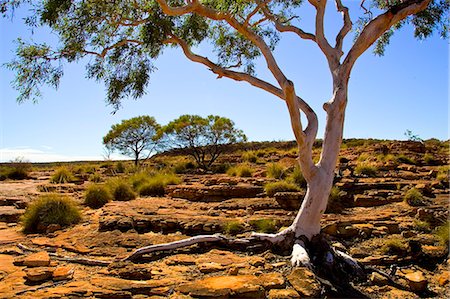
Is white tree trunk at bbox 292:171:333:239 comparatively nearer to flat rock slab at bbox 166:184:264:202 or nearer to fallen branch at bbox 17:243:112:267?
fallen branch at bbox 17:243:112:267

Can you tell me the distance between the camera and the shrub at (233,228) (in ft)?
24.3

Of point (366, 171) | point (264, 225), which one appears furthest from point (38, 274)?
point (366, 171)

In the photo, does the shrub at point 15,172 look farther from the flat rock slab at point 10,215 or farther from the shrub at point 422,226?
the shrub at point 422,226

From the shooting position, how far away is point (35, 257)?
5.41m

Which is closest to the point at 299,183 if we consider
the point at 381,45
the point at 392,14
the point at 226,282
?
the point at 381,45

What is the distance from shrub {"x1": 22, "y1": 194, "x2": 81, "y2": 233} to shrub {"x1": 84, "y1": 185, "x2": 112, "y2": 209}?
5.32 ft

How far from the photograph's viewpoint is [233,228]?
7.43 m

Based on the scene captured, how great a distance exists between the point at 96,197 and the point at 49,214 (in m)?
2.22

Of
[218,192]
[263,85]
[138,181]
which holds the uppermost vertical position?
[263,85]

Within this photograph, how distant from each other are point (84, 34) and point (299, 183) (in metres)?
7.58

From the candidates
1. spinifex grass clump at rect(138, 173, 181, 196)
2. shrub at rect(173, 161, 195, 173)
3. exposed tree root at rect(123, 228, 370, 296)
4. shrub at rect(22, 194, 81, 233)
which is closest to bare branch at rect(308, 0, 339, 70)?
exposed tree root at rect(123, 228, 370, 296)

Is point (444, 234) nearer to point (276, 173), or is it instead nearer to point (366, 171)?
point (276, 173)

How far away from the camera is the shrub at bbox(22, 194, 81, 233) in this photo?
8141mm

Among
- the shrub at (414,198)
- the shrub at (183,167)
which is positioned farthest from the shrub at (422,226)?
the shrub at (183,167)
